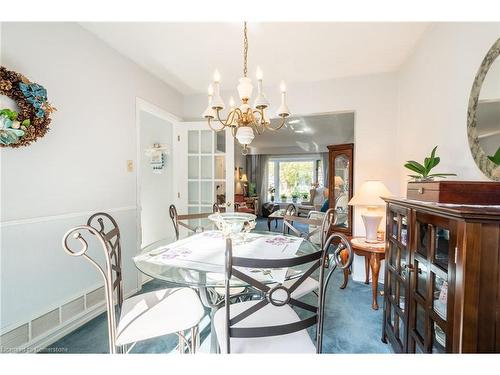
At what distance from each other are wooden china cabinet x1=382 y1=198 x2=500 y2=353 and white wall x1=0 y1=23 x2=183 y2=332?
7.62 ft

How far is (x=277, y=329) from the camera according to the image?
0.92 m

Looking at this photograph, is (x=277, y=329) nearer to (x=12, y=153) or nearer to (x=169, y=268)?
(x=169, y=268)

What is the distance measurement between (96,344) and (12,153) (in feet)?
4.71

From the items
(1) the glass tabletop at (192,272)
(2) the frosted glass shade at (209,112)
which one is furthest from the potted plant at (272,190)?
(1) the glass tabletop at (192,272)

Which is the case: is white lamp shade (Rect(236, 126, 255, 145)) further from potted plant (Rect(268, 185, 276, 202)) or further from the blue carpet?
potted plant (Rect(268, 185, 276, 202))

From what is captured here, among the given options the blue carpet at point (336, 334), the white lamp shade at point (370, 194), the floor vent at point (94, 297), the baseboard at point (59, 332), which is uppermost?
the white lamp shade at point (370, 194)

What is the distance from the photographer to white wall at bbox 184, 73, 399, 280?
2660 mm

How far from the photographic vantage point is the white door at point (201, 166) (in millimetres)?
3199

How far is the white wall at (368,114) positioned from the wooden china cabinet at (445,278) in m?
1.40

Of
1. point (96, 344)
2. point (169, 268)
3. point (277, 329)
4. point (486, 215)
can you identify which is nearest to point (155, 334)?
point (169, 268)

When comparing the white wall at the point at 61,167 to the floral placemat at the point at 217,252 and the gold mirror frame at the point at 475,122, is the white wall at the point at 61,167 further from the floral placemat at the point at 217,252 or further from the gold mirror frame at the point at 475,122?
the gold mirror frame at the point at 475,122

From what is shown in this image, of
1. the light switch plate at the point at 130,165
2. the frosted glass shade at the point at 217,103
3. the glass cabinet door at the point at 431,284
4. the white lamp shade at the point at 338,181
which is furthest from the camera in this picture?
Result: the white lamp shade at the point at 338,181

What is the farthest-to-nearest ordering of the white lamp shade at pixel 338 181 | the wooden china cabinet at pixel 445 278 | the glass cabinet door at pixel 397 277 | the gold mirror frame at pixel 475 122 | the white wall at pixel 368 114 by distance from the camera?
the white lamp shade at pixel 338 181 → the white wall at pixel 368 114 → the glass cabinet door at pixel 397 277 → the gold mirror frame at pixel 475 122 → the wooden china cabinet at pixel 445 278

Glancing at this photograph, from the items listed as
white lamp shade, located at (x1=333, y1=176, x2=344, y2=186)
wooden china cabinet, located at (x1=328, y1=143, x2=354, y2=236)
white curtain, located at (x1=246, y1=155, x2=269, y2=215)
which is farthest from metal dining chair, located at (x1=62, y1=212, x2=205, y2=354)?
white curtain, located at (x1=246, y1=155, x2=269, y2=215)
